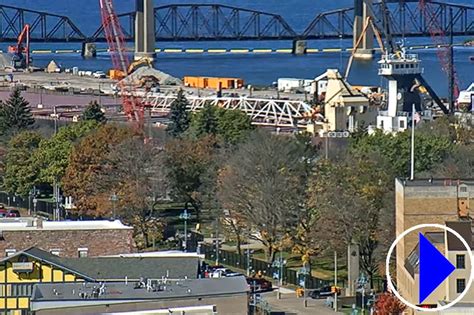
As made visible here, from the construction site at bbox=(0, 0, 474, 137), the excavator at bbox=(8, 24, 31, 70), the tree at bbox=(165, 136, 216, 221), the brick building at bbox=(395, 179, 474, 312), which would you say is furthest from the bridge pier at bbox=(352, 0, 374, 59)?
the brick building at bbox=(395, 179, 474, 312)

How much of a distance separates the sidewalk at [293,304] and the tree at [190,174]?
890 cm

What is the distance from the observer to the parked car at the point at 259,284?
38469 mm

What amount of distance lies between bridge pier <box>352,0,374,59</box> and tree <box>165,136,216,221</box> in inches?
2865

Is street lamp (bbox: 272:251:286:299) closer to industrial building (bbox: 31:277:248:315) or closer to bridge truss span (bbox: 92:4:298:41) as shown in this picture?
industrial building (bbox: 31:277:248:315)

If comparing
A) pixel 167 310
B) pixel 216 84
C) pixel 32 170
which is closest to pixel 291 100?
pixel 216 84

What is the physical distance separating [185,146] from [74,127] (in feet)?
24.5

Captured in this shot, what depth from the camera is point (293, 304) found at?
124 feet

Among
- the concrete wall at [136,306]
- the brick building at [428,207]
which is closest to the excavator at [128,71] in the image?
the brick building at [428,207]


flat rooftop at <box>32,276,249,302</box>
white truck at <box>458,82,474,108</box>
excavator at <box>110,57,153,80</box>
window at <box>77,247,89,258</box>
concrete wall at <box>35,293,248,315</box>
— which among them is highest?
excavator at <box>110,57,153,80</box>

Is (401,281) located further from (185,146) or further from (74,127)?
(74,127)

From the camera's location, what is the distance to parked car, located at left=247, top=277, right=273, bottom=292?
38.5 metres

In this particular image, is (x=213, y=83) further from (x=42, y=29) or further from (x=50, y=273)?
(x=50, y=273)

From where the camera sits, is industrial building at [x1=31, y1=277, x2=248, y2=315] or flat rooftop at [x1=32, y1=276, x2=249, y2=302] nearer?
industrial building at [x1=31, y1=277, x2=248, y2=315]

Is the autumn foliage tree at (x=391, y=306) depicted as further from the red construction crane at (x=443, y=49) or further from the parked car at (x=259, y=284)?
the red construction crane at (x=443, y=49)
